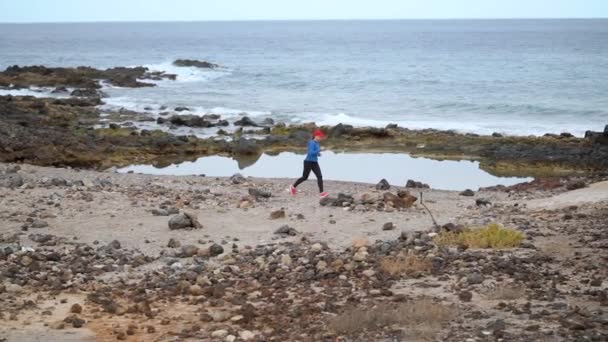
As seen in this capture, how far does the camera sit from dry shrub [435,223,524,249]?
1180 cm

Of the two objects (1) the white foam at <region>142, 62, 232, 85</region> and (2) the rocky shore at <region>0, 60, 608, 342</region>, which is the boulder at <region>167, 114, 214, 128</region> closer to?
(2) the rocky shore at <region>0, 60, 608, 342</region>

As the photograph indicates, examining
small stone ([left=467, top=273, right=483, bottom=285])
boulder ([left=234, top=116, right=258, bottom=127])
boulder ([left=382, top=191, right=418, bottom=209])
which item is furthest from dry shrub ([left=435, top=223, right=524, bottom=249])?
boulder ([left=234, top=116, right=258, bottom=127])

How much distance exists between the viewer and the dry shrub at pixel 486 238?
11805mm

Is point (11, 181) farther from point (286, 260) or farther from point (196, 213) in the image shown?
point (286, 260)

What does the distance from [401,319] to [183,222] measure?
6.48m

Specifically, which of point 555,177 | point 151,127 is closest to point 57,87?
point 151,127

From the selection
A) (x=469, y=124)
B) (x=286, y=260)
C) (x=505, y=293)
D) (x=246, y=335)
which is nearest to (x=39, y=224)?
(x=286, y=260)

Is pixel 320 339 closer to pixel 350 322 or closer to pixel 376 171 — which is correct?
pixel 350 322

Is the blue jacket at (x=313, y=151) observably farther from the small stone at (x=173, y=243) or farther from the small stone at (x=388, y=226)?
the small stone at (x=173, y=243)

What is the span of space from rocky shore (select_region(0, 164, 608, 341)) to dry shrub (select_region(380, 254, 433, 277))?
3 cm

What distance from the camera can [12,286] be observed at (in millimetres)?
10250

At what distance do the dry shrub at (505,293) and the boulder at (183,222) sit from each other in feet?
20.5

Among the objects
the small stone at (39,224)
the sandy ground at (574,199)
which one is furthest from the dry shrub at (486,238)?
the small stone at (39,224)

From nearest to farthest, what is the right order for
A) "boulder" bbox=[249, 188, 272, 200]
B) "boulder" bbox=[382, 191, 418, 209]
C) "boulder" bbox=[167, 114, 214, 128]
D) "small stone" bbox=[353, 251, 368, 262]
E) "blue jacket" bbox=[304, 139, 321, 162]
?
"small stone" bbox=[353, 251, 368, 262], "boulder" bbox=[382, 191, 418, 209], "boulder" bbox=[249, 188, 272, 200], "blue jacket" bbox=[304, 139, 321, 162], "boulder" bbox=[167, 114, 214, 128]
